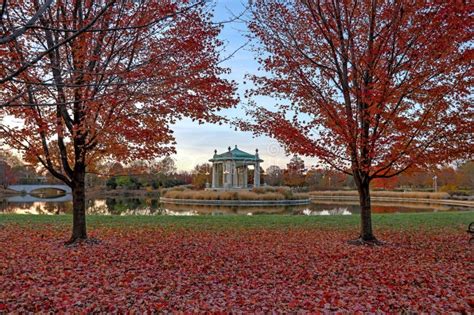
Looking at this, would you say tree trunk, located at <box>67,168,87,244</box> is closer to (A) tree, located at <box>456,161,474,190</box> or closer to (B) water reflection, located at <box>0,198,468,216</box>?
(B) water reflection, located at <box>0,198,468,216</box>

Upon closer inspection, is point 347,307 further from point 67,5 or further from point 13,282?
point 67,5

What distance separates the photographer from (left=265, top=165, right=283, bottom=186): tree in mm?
51491

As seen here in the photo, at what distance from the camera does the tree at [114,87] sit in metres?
6.94

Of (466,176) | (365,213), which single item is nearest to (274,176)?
(466,176)

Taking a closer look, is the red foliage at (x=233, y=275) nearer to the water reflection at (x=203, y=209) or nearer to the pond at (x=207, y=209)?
the water reflection at (x=203, y=209)

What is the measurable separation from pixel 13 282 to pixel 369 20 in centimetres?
780

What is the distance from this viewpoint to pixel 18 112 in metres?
7.11

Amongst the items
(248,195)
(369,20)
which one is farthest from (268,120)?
(248,195)

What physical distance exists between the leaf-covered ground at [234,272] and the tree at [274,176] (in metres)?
37.6

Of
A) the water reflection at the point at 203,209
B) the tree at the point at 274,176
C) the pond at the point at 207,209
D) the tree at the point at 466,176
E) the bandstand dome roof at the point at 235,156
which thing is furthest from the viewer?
the tree at the point at 274,176

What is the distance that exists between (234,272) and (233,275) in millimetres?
184

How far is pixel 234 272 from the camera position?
19.1 feet

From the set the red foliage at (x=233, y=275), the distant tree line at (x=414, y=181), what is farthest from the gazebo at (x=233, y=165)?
the red foliage at (x=233, y=275)

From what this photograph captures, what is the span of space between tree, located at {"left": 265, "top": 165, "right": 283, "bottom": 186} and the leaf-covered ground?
37621mm
